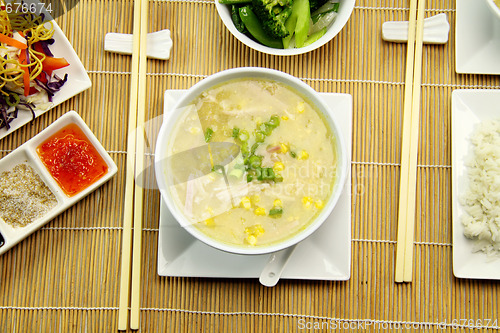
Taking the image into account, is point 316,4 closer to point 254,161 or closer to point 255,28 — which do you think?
point 255,28

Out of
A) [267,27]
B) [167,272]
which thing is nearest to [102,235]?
[167,272]

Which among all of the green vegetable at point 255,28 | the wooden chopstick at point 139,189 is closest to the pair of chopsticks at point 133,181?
the wooden chopstick at point 139,189

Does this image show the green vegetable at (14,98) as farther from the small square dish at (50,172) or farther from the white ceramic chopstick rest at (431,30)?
the white ceramic chopstick rest at (431,30)

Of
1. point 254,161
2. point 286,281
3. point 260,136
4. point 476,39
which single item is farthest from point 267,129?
point 476,39

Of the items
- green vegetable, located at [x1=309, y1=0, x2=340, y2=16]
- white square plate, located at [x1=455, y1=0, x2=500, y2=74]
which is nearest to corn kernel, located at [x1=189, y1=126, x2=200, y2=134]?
green vegetable, located at [x1=309, y1=0, x2=340, y2=16]

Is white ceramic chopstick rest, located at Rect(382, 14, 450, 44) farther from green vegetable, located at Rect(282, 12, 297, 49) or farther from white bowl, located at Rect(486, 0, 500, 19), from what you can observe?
green vegetable, located at Rect(282, 12, 297, 49)

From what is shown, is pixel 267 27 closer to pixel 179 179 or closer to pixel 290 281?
pixel 179 179
